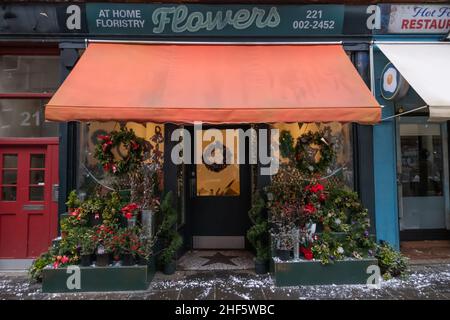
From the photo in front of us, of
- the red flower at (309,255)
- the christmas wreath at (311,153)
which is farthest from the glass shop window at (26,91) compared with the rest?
the red flower at (309,255)

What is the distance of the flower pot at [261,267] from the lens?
5863 millimetres

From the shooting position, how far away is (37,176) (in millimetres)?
6531

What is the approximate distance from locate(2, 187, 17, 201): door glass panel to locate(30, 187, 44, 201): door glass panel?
11.7 inches

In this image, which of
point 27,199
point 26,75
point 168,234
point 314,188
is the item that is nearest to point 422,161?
point 314,188

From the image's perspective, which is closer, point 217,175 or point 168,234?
point 168,234

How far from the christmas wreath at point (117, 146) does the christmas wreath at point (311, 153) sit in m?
2.76

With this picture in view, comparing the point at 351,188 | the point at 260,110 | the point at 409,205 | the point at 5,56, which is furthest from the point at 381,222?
the point at 5,56

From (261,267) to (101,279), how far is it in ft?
8.22

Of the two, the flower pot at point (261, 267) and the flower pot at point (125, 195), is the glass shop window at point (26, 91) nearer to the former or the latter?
the flower pot at point (125, 195)

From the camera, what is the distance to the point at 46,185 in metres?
6.50

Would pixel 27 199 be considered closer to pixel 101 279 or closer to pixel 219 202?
pixel 101 279

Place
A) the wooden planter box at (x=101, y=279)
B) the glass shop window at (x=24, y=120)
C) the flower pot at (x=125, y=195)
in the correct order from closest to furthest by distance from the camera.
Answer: the wooden planter box at (x=101, y=279) → the flower pot at (x=125, y=195) → the glass shop window at (x=24, y=120)

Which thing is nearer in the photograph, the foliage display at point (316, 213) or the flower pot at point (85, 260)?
the flower pot at point (85, 260)

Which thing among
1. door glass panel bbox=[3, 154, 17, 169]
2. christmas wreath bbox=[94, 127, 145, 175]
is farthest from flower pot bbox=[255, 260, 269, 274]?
door glass panel bbox=[3, 154, 17, 169]
